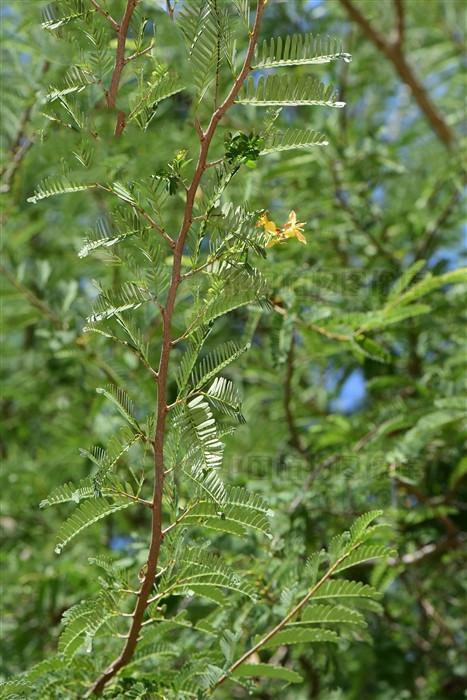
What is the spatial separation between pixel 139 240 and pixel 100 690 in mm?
464

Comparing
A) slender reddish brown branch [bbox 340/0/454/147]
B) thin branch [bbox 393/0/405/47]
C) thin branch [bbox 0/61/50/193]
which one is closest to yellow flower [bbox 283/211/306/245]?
thin branch [bbox 0/61/50/193]

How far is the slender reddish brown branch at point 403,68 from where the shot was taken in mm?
2213

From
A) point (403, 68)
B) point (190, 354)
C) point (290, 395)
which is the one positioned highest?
point (403, 68)

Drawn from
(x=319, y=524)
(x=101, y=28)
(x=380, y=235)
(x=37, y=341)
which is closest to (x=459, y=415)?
(x=319, y=524)

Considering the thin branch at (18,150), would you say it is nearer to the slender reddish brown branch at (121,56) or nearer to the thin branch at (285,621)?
the slender reddish brown branch at (121,56)

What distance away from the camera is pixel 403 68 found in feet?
7.72

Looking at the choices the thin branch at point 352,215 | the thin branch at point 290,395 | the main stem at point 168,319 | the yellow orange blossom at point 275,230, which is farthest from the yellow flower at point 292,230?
the thin branch at point 352,215

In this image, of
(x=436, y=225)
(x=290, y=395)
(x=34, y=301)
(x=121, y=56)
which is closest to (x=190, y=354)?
(x=121, y=56)

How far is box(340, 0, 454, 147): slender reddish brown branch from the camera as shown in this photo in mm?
2213

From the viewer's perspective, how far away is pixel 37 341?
255 cm

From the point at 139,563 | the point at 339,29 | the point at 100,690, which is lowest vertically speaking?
the point at 100,690

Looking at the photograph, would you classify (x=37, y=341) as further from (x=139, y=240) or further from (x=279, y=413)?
(x=139, y=240)

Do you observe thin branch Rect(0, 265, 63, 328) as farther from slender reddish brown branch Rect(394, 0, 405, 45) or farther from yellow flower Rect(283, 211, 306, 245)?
slender reddish brown branch Rect(394, 0, 405, 45)

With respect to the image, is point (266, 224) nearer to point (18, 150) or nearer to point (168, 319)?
point (168, 319)
